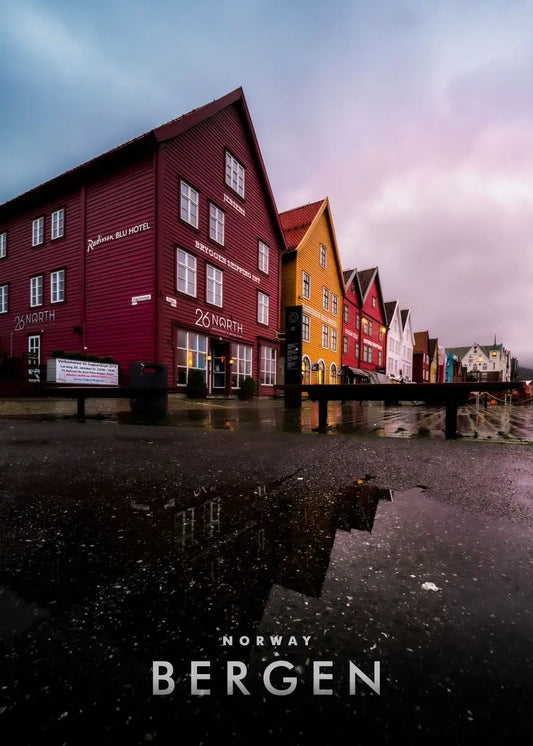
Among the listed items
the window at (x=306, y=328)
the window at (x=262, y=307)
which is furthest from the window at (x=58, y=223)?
the window at (x=306, y=328)

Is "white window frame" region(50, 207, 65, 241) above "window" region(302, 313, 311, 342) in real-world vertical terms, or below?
above

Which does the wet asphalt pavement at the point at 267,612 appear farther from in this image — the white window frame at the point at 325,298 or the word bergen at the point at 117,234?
the white window frame at the point at 325,298

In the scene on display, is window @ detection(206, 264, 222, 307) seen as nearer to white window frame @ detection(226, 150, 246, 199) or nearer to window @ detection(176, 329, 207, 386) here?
window @ detection(176, 329, 207, 386)

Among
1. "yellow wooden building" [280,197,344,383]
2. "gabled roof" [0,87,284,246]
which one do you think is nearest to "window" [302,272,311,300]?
"yellow wooden building" [280,197,344,383]

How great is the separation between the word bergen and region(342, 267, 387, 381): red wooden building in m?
16.5

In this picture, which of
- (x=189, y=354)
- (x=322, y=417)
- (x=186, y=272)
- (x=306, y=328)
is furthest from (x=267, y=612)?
(x=306, y=328)

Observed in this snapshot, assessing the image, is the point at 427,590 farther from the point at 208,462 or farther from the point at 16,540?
the point at 208,462

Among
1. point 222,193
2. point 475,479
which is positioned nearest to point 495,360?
point 222,193

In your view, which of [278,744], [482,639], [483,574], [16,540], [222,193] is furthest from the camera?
[222,193]

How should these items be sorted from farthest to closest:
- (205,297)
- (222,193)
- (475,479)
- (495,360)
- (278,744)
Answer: (495,360) → (222,193) → (205,297) → (475,479) → (278,744)

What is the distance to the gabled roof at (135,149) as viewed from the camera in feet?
40.8

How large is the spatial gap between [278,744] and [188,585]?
1.92 feet

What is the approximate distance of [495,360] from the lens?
93.6 meters

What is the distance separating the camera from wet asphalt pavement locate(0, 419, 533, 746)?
72cm
